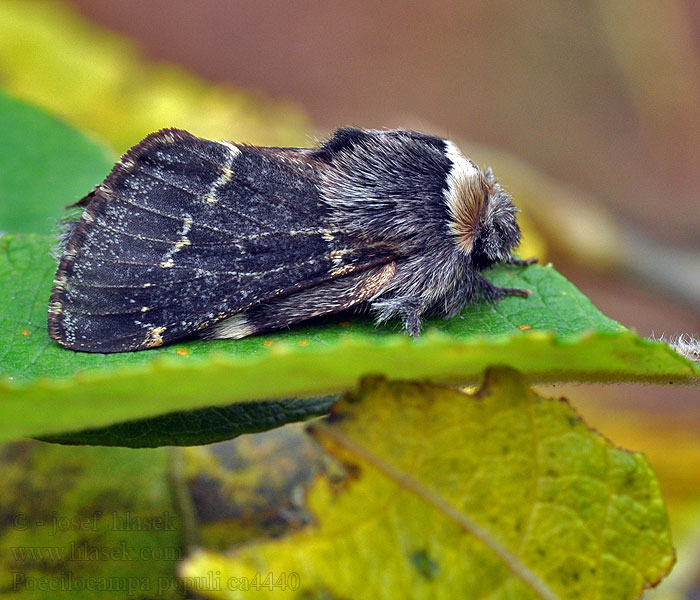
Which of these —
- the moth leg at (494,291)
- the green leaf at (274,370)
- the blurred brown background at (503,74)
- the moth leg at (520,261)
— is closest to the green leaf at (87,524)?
the green leaf at (274,370)

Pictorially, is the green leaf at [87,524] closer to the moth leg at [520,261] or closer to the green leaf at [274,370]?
the green leaf at [274,370]

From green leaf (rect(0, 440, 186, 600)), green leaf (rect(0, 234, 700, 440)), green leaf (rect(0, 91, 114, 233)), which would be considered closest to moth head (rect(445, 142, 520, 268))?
green leaf (rect(0, 234, 700, 440))

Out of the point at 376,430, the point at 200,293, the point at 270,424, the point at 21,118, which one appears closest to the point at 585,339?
the point at 376,430

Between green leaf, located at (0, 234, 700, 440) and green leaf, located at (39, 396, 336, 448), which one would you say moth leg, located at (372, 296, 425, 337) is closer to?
green leaf, located at (0, 234, 700, 440)

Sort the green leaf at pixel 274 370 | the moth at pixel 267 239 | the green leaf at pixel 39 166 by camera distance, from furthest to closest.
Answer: the green leaf at pixel 39 166
the moth at pixel 267 239
the green leaf at pixel 274 370

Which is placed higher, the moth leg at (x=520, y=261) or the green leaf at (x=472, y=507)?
the moth leg at (x=520, y=261)

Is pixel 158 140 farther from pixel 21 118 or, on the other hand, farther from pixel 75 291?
pixel 21 118

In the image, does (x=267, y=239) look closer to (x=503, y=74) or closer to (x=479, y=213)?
(x=479, y=213)

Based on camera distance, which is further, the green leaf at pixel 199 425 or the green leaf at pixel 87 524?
the green leaf at pixel 87 524
